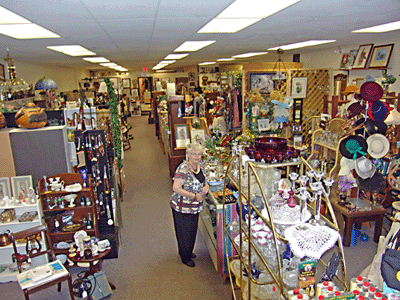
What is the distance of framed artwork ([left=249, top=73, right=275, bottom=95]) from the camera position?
271 inches

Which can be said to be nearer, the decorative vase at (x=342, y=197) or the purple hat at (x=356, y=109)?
the purple hat at (x=356, y=109)

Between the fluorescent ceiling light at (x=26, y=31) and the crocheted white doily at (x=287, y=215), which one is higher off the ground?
the fluorescent ceiling light at (x=26, y=31)

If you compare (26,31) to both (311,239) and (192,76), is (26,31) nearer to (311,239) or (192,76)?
(311,239)

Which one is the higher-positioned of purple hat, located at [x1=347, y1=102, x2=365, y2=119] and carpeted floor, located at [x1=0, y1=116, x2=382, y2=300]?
purple hat, located at [x1=347, y1=102, x2=365, y2=119]

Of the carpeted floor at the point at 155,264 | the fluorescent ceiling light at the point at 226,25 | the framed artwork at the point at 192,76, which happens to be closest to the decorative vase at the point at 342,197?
the carpeted floor at the point at 155,264

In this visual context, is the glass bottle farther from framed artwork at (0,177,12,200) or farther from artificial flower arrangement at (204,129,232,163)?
artificial flower arrangement at (204,129,232,163)

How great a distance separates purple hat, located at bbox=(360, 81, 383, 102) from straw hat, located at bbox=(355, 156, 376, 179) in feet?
1.39

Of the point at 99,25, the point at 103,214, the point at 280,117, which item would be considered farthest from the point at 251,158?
the point at 280,117

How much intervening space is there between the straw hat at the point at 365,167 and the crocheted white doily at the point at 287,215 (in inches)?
19.0

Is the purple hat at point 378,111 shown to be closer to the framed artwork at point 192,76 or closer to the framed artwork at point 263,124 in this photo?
the framed artwork at point 263,124

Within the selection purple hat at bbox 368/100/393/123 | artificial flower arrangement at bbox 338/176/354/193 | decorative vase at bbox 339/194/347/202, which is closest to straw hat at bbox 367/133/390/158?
purple hat at bbox 368/100/393/123

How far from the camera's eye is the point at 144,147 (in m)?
10.9

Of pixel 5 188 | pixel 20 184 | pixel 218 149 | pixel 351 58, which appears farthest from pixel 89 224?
pixel 351 58

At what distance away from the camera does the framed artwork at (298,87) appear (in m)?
7.07
